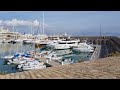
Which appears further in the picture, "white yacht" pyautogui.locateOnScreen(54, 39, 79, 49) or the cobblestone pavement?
"white yacht" pyautogui.locateOnScreen(54, 39, 79, 49)

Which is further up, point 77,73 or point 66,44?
point 77,73

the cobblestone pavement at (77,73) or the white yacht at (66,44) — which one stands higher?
the cobblestone pavement at (77,73)

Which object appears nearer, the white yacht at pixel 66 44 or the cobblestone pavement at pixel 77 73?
the cobblestone pavement at pixel 77 73

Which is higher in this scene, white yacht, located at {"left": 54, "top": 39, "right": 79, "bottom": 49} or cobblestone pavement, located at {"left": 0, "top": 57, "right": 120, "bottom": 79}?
cobblestone pavement, located at {"left": 0, "top": 57, "right": 120, "bottom": 79}

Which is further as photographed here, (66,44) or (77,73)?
(66,44)
